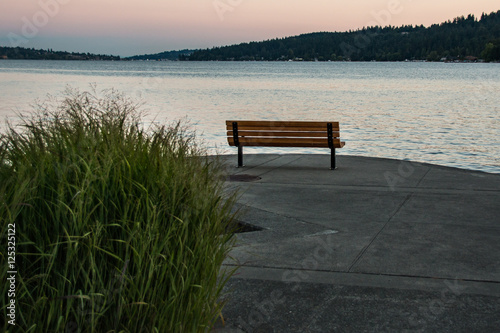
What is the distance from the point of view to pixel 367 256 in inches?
221

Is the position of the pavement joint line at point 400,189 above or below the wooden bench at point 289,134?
below

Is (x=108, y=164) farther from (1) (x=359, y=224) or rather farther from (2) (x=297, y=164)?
(2) (x=297, y=164)

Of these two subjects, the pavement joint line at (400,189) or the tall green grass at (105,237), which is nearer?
the tall green grass at (105,237)

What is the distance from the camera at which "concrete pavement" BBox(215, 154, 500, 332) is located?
4.21 metres

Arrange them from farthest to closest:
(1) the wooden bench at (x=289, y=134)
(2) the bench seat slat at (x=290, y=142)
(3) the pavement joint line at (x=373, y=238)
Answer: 1. (2) the bench seat slat at (x=290, y=142)
2. (1) the wooden bench at (x=289, y=134)
3. (3) the pavement joint line at (x=373, y=238)

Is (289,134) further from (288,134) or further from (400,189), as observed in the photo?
(400,189)

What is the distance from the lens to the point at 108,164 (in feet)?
11.6

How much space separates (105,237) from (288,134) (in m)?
8.08

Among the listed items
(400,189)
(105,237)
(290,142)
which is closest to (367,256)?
(105,237)

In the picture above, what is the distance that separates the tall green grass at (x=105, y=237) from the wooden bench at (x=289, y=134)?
7.17 m

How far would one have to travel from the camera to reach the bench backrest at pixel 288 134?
10.9 m

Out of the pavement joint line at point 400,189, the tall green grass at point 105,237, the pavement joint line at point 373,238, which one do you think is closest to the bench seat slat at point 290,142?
the pavement joint line at point 400,189

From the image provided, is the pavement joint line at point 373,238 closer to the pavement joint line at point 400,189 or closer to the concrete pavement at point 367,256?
the concrete pavement at point 367,256

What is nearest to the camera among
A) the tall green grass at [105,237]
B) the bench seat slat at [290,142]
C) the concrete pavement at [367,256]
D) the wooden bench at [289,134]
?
the tall green grass at [105,237]
